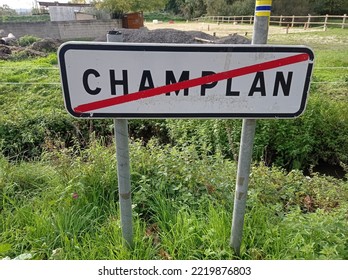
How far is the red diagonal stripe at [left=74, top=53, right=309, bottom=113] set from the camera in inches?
42.3

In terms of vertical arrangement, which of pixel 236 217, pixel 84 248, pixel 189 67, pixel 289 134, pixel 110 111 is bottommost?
pixel 289 134

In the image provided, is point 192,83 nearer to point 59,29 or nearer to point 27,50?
point 27,50

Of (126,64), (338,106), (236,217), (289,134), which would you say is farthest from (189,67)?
(338,106)

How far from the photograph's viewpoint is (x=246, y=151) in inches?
50.1

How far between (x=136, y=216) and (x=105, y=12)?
27.8 metres

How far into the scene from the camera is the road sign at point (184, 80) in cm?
104

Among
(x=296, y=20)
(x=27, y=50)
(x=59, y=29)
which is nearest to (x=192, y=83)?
Answer: (x=27, y=50)

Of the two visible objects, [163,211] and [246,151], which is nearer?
[246,151]

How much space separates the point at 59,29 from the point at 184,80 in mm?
21934

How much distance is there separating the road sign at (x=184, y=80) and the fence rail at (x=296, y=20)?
24.3 m

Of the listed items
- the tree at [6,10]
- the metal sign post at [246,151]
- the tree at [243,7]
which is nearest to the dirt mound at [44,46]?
the metal sign post at [246,151]

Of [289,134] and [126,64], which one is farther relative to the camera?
[289,134]

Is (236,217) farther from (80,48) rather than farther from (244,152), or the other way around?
(80,48)

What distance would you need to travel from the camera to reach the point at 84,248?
1582 mm
